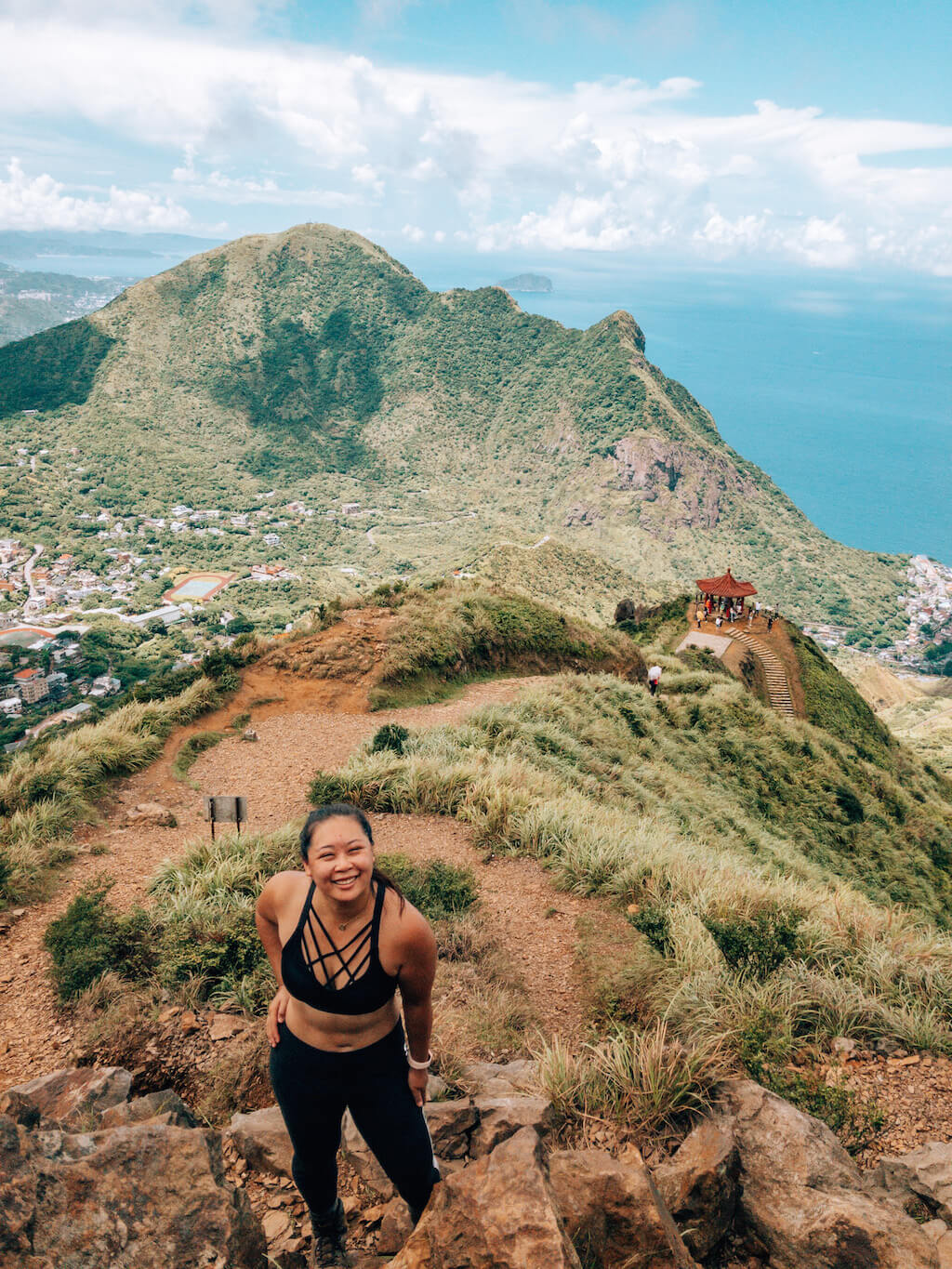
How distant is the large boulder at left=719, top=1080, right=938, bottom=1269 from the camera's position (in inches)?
102

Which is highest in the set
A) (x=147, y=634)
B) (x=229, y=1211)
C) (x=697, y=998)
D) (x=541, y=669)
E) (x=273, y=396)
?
(x=273, y=396)

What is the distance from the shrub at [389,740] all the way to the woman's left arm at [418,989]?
6.99m

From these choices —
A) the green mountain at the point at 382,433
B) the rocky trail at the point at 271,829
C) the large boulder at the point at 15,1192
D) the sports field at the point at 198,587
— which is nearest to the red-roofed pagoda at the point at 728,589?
the rocky trail at the point at 271,829

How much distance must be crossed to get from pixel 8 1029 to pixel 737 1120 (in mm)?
4570

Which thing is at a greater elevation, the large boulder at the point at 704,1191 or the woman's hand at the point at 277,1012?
the woman's hand at the point at 277,1012

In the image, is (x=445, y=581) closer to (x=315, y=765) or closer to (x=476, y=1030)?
(x=315, y=765)

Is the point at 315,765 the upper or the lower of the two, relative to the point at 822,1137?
lower

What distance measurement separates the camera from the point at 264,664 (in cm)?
1330

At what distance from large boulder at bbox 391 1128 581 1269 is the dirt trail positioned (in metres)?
2.28

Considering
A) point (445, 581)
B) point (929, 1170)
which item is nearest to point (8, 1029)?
point (929, 1170)

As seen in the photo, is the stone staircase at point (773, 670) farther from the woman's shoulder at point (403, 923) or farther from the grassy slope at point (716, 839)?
the woman's shoulder at point (403, 923)

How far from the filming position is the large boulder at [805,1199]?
260 centimetres

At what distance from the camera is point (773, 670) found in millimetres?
26859

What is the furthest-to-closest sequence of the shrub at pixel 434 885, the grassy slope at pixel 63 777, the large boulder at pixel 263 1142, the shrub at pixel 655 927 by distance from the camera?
the grassy slope at pixel 63 777 < the shrub at pixel 434 885 < the shrub at pixel 655 927 < the large boulder at pixel 263 1142
